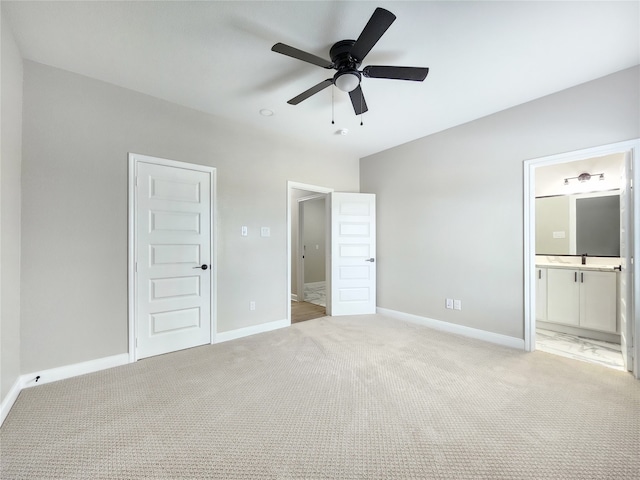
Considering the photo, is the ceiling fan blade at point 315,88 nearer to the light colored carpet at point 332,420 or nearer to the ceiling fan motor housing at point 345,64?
the ceiling fan motor housing at point 345,64

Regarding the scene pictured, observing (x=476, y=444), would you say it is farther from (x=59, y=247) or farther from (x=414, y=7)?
(x=59, y=247)

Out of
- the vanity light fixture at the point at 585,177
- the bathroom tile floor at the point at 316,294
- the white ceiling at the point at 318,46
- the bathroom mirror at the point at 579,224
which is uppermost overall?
the white ceiling at the point at 318,46

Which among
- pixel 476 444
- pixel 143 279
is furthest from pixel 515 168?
pixel 143 279

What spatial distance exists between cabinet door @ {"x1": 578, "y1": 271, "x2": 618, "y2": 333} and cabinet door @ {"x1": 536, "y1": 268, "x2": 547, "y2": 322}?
361 mm

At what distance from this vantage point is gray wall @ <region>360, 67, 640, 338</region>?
8.32 feet

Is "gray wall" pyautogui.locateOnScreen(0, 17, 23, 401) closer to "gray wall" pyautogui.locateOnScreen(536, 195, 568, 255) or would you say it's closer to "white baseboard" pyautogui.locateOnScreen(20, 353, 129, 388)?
"white baseboard" pyautogui.locateOnScreen(20, 353, 129, 388)

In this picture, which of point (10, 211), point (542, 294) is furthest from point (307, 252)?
point (10, 211)

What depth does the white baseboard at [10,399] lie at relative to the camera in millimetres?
1744

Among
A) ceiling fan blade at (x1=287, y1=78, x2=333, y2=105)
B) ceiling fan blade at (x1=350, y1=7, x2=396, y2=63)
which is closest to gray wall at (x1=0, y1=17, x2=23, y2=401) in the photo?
ceiling fan blade at (x1=287, y1=78, x2=333, y2=105)

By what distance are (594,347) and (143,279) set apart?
4959 mm

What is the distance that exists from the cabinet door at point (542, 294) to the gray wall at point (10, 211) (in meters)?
5.45

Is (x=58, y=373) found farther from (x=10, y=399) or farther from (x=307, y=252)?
(x=307, y=252)

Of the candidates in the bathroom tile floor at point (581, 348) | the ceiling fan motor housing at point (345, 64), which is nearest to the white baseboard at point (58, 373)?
the ceiling fan motor housing at point (345, 64)

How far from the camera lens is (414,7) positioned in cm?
171
